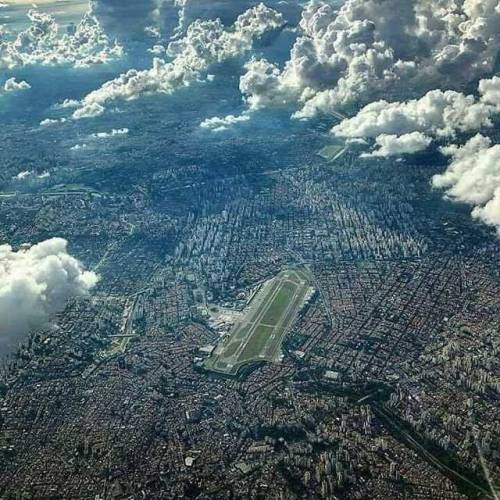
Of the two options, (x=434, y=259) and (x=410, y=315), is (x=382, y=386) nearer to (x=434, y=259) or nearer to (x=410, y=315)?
(x=410, y=315)

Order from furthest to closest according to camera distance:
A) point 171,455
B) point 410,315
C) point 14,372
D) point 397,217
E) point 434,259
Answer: point 397,217, point 434,259, point 410,315, point 14,372, point 171,455

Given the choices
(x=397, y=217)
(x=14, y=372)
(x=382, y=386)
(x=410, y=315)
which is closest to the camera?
(x=382, y=386)

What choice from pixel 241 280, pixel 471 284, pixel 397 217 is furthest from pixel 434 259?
pixel 241 280

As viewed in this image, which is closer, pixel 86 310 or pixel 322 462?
pixel 322 462

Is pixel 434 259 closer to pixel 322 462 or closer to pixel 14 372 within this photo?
pixel 322 462

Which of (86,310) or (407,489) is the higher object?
(407,489)

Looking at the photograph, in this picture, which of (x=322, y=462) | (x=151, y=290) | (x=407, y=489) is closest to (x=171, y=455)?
(x=322, y=462)
